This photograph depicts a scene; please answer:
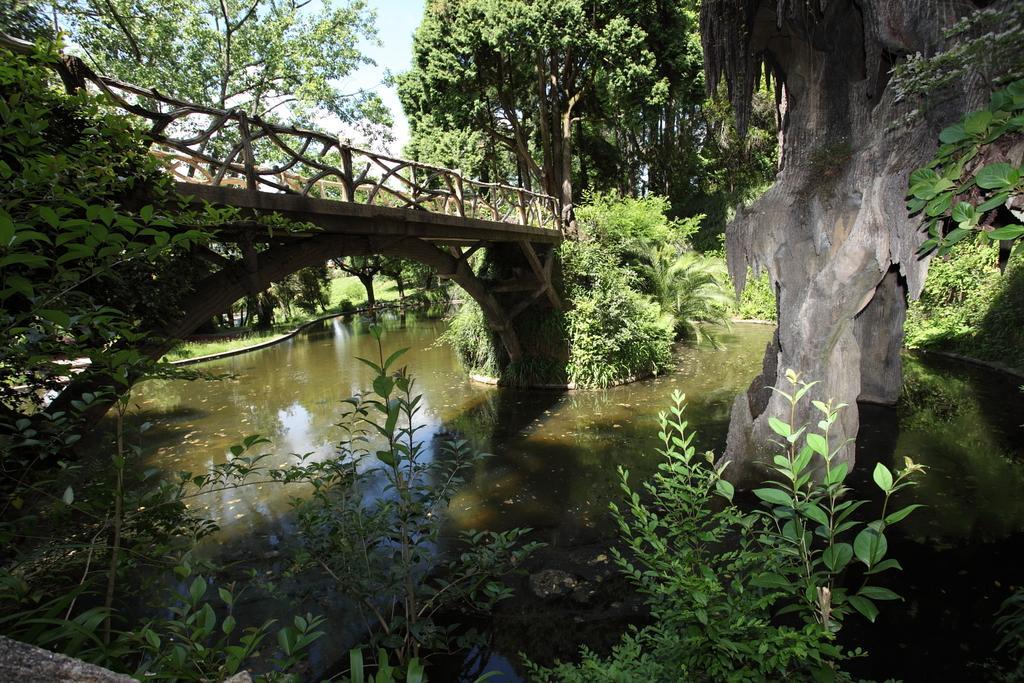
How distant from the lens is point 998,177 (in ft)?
4.72

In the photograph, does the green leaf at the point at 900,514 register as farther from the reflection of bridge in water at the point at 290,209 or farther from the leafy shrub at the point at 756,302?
the leafy shrub at the point at 756,302

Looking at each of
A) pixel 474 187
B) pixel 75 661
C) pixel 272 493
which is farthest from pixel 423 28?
pixel 75 661

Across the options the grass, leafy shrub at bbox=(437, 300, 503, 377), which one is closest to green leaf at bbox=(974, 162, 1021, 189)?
the grass

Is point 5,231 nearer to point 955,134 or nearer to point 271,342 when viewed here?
point 955,134

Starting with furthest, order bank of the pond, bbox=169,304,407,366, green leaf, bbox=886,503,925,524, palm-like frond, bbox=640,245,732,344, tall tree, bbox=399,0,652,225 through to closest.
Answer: bank of the pond, bbox=169,304,407,366 < palm-like frond, bbox=640,245,732,344 < tall tree, bbox=399,0,652,225 < green leaf, bbox=886,503,925,524

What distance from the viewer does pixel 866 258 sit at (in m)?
5.71

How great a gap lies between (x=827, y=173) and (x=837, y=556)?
6298 mm

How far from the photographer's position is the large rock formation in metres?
5.35

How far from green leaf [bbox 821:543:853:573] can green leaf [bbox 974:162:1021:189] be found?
1074 mm

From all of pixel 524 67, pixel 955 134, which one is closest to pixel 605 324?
pixel 524 67

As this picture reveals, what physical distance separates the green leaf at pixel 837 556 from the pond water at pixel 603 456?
2475mm

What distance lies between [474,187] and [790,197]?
5.56 m

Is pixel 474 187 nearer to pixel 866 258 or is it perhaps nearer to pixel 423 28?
pixel 866 258

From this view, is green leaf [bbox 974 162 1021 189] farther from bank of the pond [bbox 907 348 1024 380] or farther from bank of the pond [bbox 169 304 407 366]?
bank of the pond [bbox 907 348 1024 380]
